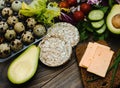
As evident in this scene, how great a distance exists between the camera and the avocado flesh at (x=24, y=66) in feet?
4.22

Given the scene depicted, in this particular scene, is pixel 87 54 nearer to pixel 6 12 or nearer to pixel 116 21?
pixel 116 21

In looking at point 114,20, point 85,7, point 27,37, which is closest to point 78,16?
point 85,7

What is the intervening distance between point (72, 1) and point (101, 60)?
379 millimetres

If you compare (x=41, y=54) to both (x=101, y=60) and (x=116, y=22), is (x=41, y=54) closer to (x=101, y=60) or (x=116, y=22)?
(x=101, y=60)

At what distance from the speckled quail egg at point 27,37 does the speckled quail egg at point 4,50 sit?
0.08 metres

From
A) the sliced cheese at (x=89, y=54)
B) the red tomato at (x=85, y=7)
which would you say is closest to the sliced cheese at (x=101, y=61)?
the sliced cheese at (x=89, y=54)

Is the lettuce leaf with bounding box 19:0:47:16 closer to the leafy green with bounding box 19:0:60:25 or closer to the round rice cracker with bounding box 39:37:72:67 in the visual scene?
the leafy green with bounding box 19:0:60:25

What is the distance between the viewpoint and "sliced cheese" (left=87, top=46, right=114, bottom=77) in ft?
4.40

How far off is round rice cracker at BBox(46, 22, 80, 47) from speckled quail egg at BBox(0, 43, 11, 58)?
0.22 meters

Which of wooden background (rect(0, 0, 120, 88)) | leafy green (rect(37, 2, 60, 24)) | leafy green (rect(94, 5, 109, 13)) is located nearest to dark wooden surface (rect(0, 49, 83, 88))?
wooden background (rect(0, 0, 120, 88))

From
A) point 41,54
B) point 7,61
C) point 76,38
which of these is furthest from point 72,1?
point 7,61

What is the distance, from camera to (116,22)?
4.68 ft

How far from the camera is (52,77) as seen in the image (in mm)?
1369

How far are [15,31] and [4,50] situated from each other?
125 millimetres
